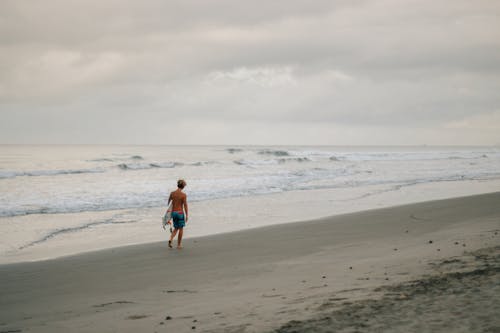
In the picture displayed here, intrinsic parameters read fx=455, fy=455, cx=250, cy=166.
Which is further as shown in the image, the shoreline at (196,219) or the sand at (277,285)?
the shoreline at (196,219)

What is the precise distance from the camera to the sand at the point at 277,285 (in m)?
4.86

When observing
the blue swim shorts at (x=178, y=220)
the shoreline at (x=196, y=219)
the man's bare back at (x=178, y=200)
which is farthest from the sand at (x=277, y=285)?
the shoreline at (x=196, y=219)

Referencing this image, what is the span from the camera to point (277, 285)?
6.82m

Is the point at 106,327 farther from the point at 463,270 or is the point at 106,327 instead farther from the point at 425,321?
the point at 463,270

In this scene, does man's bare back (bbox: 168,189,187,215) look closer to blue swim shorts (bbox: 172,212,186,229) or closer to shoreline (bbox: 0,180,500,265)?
blue swim shorts (bbox: 172,212,186,229)

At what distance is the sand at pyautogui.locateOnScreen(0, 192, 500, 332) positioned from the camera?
191 inches

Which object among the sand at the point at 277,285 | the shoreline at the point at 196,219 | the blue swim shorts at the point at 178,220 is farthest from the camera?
the shoreline at the point at 196,219

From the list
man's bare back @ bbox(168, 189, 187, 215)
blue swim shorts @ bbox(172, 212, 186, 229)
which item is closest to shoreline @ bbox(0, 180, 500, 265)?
blue swim shorts @ bbox(172, 212, 186, 229)

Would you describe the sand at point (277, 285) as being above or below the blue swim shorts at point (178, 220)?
Answer: below

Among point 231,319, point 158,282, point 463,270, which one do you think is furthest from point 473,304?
point 158,282

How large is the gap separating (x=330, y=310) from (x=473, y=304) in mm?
1495

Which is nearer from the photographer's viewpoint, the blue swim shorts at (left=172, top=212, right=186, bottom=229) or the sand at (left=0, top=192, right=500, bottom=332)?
the sand at (left=0, top=192, right=500, bottom=332)

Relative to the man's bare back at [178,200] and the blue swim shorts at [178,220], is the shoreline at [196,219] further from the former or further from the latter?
the man's bare back at [178,200]

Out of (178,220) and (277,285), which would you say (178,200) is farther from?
(277,285)
